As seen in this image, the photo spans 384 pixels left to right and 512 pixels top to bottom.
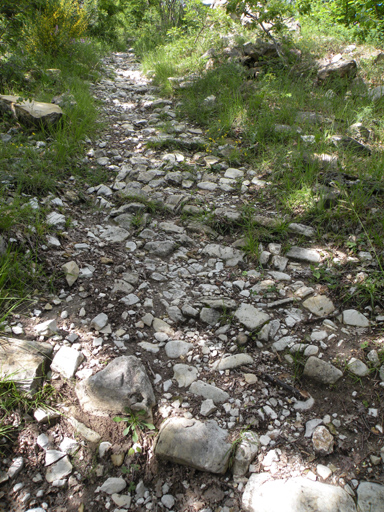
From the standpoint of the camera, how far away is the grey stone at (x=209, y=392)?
6.32 ft

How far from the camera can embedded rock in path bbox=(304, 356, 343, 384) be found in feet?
6.36

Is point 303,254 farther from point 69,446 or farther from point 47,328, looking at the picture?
point 69,446

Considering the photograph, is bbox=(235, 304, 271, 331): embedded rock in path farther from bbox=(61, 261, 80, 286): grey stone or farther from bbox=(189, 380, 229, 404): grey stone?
bbox=(61, 261, 80, 286): grey stone

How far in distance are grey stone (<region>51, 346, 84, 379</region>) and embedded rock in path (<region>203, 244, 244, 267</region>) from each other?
1.49m

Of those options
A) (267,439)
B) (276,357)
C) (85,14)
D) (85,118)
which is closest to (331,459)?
(267,439)

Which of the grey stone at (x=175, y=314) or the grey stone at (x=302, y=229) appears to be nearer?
the grey stone at (x=175, y=314)

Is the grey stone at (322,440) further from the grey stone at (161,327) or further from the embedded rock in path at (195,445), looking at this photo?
the grey stone at (161,327)

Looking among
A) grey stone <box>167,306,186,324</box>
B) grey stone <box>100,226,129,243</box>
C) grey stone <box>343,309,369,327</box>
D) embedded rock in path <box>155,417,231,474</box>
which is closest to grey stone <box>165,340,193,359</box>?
grey stone <box>167,306,186,324</box>

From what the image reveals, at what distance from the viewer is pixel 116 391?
1.83 metres

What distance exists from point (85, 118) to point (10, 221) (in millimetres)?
2868

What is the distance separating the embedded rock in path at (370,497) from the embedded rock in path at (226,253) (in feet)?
5.96

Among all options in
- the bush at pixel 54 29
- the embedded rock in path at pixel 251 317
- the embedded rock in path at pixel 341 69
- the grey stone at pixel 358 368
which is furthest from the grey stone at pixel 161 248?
the bush at pixel 54 29

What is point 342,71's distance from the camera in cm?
565

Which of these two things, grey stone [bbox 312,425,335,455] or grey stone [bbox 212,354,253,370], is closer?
grey stone [bbox 312,425,335,455]
